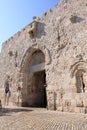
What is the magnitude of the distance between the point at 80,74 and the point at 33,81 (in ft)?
15.0

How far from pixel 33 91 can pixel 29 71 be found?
1479 mm

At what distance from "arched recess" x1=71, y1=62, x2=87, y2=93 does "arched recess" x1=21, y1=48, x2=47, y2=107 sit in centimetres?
331

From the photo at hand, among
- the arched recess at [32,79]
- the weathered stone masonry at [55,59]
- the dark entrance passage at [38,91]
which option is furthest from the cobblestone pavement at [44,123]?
the dark entrance passage at [38,91]

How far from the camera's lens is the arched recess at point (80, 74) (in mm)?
7059

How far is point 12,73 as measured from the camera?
12.0 meters

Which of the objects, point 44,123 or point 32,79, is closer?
point 44,123

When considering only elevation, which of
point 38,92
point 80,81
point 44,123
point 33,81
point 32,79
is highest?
point 32,79

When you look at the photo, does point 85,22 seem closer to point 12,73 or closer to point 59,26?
point 59,26

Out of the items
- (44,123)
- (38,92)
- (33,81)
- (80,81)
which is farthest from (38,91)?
(44,123)

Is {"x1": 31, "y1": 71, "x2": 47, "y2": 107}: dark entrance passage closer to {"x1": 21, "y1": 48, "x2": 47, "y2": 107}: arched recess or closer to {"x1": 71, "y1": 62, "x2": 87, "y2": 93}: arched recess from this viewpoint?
{"x1": 21, "y1": 48, "x2": 47, "y2": 107}: arched recess

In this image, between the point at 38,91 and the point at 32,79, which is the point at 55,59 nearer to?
the point at 32,79

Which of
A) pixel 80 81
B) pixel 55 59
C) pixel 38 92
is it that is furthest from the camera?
pixel 38 92

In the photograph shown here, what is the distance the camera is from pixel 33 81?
11.0 metres

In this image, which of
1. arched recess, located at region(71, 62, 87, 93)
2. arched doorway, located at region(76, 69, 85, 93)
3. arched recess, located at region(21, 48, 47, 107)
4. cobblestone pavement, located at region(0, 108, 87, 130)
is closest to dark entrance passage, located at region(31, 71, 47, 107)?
arched recess, located at region(21, 48, 47, 107)
